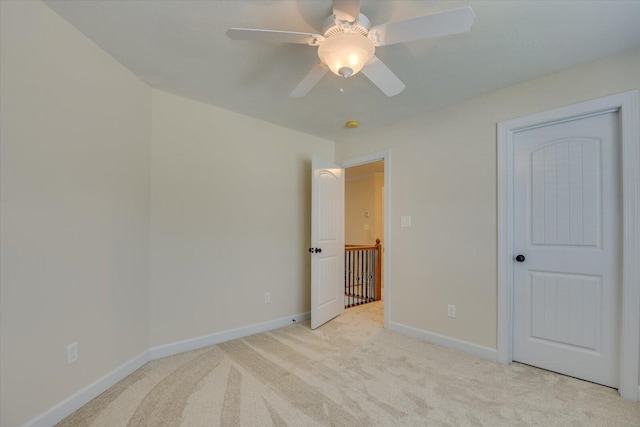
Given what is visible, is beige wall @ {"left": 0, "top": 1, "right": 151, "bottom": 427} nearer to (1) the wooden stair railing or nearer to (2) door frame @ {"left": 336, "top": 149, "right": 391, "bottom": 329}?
(2) door frame @ {"left": 336, "top": 149, "right": 391, "bottom": 329}

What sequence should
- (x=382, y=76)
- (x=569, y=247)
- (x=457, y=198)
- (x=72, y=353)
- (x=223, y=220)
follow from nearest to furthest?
1. (x=382, y=76)
2. (x=72, y=353)
3. (x=569, y=247)
4. (x=457, y=198)
5. (x=223, y=220)

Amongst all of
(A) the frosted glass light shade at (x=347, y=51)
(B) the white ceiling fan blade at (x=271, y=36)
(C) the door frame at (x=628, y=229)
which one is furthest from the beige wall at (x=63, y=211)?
(C) the door frame at (x=628, y=229)

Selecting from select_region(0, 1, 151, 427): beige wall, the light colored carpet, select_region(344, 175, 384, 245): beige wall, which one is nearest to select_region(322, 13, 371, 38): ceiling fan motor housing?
Result: select_region(0, 1, 151, 427): beige wall

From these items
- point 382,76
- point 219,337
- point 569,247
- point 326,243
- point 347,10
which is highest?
point 347,10

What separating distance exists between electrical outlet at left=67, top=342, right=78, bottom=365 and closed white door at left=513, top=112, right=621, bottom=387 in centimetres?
330

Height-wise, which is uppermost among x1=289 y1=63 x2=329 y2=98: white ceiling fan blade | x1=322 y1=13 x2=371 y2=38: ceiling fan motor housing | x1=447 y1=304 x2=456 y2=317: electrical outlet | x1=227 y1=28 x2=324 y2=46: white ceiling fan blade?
x1=322 y1=13 x2=371 y2=38: ceiling fan motor housing

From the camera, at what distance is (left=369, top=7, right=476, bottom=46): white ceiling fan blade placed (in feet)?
4.04

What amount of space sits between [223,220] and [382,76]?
2088 mm

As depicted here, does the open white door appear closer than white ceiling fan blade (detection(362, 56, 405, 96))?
No

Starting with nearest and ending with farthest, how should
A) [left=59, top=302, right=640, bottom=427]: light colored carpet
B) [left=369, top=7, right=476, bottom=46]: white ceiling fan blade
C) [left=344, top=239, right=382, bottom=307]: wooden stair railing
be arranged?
[left=369, top=7, right=476, bottom=46]: white ceiling fan blade → [left=59, top=302, right=640, bottom=427]: light colored carpet → [left=344, top=239, right=382, bottom=307]: wooden stair railing

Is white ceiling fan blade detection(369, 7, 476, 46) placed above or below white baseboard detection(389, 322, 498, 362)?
above

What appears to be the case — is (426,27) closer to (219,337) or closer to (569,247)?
(569,247)

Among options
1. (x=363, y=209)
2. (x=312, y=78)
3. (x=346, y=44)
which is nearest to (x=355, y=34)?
(x=346, y=44)

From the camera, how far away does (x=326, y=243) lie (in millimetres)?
3623
